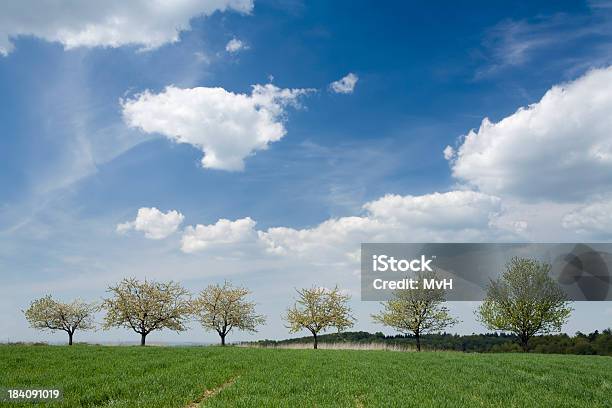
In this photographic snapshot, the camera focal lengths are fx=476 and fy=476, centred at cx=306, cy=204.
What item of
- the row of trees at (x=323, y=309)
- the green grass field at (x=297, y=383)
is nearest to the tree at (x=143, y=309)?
the row of trees at (x=323, y=309)

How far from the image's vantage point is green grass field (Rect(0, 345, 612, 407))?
1517 cm

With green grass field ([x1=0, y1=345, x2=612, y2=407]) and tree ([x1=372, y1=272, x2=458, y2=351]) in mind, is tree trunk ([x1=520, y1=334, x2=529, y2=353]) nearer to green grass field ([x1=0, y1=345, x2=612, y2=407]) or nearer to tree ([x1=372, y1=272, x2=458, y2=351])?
tree ([x1=372, y1=272, x2=458, y2=351])

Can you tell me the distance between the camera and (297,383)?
718 inches

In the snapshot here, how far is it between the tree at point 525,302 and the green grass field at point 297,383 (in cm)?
3688

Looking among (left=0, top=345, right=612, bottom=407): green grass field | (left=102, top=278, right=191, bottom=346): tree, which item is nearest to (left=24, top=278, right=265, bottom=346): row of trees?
(left=102, top=278, right=191, bottom=346): tree

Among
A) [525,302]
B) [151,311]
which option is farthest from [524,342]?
[151,311]

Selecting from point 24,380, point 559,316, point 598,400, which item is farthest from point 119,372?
point 559,316

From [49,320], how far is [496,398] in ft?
242

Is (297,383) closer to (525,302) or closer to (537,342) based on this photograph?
(525,302)

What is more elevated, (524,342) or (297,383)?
(297,383)

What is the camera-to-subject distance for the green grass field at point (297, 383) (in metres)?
15.2

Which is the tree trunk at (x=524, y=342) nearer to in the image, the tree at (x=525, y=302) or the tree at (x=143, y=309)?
the tree at (x=525, y=302)

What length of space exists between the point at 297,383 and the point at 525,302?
5379cm

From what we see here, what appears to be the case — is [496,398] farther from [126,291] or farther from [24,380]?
[126,291]
